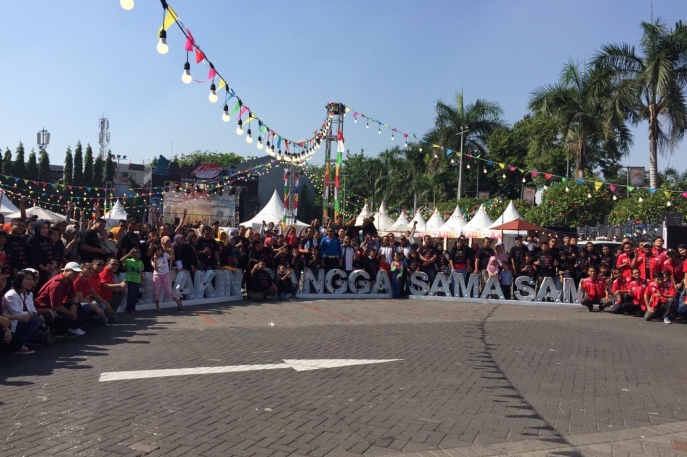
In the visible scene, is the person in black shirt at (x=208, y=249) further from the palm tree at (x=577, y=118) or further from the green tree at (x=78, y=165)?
the green tree at (x=78, y=165)

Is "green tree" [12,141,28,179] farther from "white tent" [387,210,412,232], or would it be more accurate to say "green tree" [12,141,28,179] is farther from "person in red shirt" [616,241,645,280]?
"person in red shirt" [616,241,645,280]

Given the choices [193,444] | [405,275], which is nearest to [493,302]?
[405,275]

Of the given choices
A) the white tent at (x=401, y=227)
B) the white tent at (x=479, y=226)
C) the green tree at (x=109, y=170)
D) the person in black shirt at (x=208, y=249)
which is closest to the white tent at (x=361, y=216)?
the white tent at (x=401, y=227)

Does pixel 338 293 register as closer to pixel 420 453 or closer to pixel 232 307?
pixel 232 307

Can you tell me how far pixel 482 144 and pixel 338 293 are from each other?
32944 mm

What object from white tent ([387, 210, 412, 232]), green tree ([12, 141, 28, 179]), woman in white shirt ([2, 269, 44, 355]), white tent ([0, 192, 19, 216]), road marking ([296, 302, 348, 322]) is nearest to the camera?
woman in white shirt ([2, 269, 44, 355])

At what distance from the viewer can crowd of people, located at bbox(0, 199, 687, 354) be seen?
10.1 meters

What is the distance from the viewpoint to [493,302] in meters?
18.0

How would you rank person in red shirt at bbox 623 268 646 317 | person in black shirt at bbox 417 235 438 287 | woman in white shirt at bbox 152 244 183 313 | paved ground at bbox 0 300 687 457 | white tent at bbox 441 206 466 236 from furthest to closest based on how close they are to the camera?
white tent at bbox 441 206 466 236
person in black shirt at bbox 417 235 438 287
person in red shirt at bbox 623 268 646 317
woman in white shirt at bbox 152 244 183 313
paved ground at bbox 0 300 687 457

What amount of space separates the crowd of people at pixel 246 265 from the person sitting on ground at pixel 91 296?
0.06ft

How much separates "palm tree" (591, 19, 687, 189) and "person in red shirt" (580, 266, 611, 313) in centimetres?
1285

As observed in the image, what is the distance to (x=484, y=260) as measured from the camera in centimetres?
1853

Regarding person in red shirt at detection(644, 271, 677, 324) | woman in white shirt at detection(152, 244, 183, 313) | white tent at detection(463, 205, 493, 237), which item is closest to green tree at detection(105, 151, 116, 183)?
white tent at detection(463, 205, 493, 237)

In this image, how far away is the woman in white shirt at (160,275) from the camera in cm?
1393
